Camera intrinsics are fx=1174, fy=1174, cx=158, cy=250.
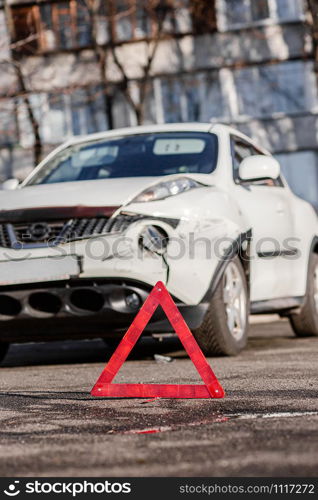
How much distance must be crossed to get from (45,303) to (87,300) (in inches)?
11.4

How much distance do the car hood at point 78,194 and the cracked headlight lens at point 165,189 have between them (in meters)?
0.04

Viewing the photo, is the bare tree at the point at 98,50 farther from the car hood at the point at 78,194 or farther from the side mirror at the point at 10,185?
the car hood at the point at 78,194

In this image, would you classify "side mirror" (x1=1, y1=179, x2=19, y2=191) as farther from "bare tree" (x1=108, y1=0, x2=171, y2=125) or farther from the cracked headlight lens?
"bare tree" (x1=108, y1=0, x2=171, y2=125)

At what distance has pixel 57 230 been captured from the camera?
759cm

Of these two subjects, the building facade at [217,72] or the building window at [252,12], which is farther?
the building window at [252,12]

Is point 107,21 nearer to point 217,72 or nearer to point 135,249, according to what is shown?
point 217,72

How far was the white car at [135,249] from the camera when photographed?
7441mm

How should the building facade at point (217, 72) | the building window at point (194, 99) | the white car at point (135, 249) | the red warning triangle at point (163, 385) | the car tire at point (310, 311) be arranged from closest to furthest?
the red warning triangle at point (163, 385), the white car at point (135, 249), the car tire at point (310, 311), the building facade at point (217, 72), the building window at point (194, 99)

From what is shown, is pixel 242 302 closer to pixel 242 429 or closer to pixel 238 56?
pixel 242 429

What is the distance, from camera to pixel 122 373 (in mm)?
7266

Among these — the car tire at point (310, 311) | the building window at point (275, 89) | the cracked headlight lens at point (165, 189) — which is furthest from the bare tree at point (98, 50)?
the cracked headlight lens at point (165, 189)

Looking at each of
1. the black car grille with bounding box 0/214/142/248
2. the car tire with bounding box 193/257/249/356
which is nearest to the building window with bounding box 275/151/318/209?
the car tire with bounding box 193/257/249/356

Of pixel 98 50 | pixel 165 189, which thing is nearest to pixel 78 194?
pixel 165 189
